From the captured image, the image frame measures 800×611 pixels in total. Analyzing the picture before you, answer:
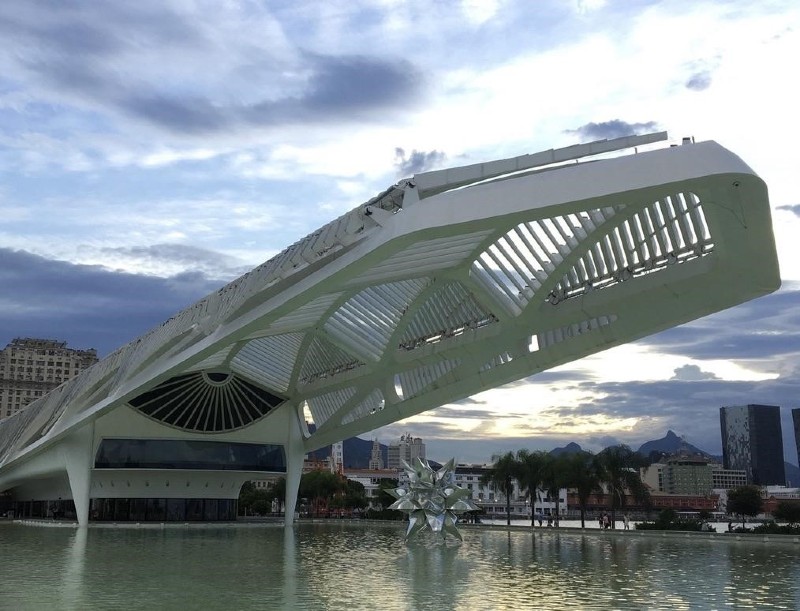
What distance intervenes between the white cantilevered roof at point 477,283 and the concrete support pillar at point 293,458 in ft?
20.5

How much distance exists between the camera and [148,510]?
49594mm

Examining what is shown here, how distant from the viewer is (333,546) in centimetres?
2992

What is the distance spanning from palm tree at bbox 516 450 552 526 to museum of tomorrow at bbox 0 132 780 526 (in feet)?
43.0

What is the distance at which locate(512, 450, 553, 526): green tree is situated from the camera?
5234 cm

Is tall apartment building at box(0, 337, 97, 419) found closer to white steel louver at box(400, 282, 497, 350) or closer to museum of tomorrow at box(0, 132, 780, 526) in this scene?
museum of tomorrow at box(0, 132, 780, 526)

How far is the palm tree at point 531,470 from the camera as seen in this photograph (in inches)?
2062

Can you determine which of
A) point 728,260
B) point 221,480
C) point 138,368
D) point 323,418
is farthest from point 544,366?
point 221,480

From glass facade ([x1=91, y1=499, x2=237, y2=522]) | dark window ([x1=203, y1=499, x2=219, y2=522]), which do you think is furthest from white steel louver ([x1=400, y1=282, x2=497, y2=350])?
dark window ([x1=203, y1=499, x2=219, y2=522])

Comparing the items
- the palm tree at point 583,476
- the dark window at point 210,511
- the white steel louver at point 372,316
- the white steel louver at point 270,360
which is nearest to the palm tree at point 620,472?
the palm tree at point 583,476

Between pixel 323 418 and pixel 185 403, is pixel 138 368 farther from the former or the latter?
pixel 323 418

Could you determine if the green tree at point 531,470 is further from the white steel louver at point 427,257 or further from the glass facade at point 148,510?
the white steel louver at point 427,257

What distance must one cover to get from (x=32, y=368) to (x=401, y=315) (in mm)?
127198

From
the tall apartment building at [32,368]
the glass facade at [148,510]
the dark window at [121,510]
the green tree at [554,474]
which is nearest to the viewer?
the dark window at [121,510]

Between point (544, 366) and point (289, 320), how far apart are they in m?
9.91
